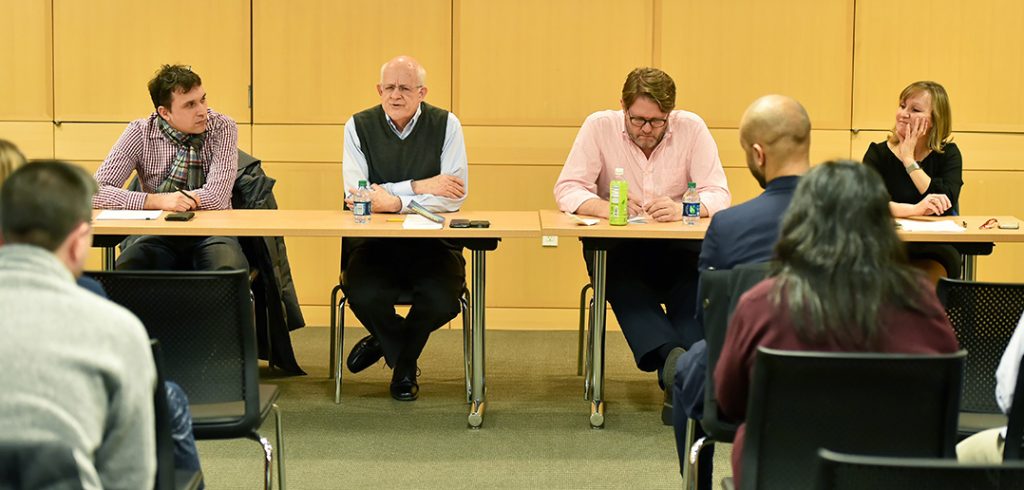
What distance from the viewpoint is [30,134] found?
20.6ft

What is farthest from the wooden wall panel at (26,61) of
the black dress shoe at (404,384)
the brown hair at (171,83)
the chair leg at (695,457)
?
the chair leg at (695,457)

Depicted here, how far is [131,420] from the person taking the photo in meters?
1.81

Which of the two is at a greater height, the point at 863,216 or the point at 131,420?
the point at 863,216

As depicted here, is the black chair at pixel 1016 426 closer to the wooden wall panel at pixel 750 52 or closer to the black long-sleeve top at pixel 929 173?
the black long-sleeve top at pixel 929 173

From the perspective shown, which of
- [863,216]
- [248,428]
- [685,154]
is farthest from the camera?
[685,154]

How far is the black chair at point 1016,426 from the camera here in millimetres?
2305

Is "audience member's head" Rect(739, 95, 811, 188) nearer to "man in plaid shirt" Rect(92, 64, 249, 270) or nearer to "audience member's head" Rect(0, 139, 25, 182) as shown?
"audience member's head" Rect(0, 139, 25, 182)

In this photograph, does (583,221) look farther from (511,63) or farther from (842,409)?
(842,409)

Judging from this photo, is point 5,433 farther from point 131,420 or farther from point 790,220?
point 790,220

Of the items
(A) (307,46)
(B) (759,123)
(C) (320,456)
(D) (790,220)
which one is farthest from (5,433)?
(A) (307,46)

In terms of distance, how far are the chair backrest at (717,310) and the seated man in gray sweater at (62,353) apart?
4.58 feet

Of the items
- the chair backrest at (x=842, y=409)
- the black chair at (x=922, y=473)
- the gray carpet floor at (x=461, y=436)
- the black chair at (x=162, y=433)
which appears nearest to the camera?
the black chair at (x=922, y=473)

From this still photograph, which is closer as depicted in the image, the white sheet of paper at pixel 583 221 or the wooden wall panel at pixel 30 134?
the white sheet of paper at pixel 583 221

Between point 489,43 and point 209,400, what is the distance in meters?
3.61
